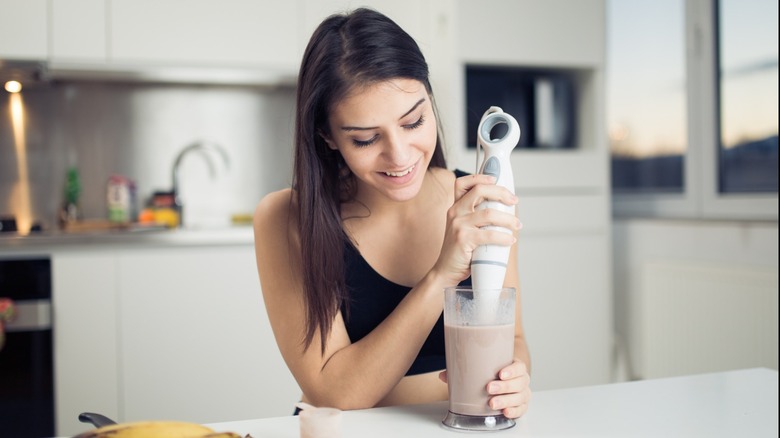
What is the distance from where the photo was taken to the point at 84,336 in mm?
2525

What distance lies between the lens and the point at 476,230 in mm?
862

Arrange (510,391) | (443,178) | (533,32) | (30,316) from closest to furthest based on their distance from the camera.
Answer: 1. (510,391)
2. (443,178)
3. (30,316)
4. (533,32)

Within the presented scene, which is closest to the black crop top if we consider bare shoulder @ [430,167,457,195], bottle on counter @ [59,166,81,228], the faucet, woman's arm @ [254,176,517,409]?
woman's arm @ [254,176,517,409]

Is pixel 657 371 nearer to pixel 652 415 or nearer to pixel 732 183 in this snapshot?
pixel 732 183

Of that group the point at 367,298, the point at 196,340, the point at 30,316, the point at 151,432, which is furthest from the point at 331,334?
the point at 30,316

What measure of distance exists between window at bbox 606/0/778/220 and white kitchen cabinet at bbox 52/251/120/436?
211cm

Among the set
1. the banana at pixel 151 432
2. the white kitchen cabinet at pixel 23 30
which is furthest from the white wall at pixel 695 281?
the white kitchen cabinet at pixel 23 30

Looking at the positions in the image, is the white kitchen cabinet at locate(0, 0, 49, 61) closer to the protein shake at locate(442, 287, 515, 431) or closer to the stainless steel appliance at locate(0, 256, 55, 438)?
the stainless steel appliance at locate(0, 256, 55, 438)

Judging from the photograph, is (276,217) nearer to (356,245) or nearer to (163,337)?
(356,245)

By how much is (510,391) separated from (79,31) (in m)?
2.36

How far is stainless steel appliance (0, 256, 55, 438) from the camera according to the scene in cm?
246

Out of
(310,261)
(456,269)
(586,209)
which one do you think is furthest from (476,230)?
(586,209)

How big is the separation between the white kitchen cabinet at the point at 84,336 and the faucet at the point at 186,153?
0.50 metres

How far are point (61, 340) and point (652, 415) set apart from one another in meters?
2.14
